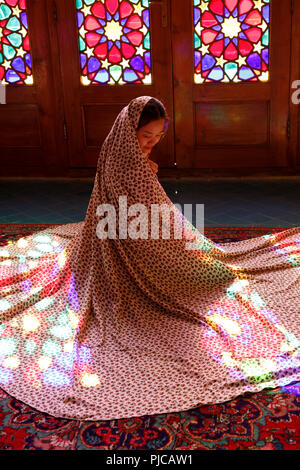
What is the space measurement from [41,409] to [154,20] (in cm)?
390

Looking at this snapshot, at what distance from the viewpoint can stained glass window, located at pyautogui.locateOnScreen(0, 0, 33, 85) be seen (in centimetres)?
511

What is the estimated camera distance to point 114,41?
198 inches

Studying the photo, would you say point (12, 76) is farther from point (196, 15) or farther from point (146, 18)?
point (196, 15)

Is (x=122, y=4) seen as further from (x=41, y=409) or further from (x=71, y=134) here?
(x=41, y=409)

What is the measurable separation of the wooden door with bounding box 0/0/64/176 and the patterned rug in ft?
12.2

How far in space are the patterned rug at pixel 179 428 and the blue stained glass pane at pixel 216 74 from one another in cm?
360

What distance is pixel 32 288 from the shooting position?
281 cm

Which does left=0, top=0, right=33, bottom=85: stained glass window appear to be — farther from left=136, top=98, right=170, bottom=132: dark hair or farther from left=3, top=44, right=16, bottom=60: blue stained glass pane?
left=136, top=98, right=170, bottom=132: dark hair

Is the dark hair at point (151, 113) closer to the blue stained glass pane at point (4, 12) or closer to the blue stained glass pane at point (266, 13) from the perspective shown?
the blue stained glass pane at point (266, 13)

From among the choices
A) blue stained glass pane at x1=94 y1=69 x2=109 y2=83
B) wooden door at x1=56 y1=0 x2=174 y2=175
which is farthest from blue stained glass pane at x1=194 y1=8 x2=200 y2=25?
blue stained glass pane at x1=94 y1=69 x2=109 y2=83

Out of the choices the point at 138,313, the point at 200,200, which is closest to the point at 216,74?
the point at 200,200

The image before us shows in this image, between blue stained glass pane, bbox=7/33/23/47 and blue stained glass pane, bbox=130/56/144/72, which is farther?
blue stained glass pane, bbox=7/33/23/47

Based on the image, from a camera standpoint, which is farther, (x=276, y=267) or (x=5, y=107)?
(x=5, y=107)
